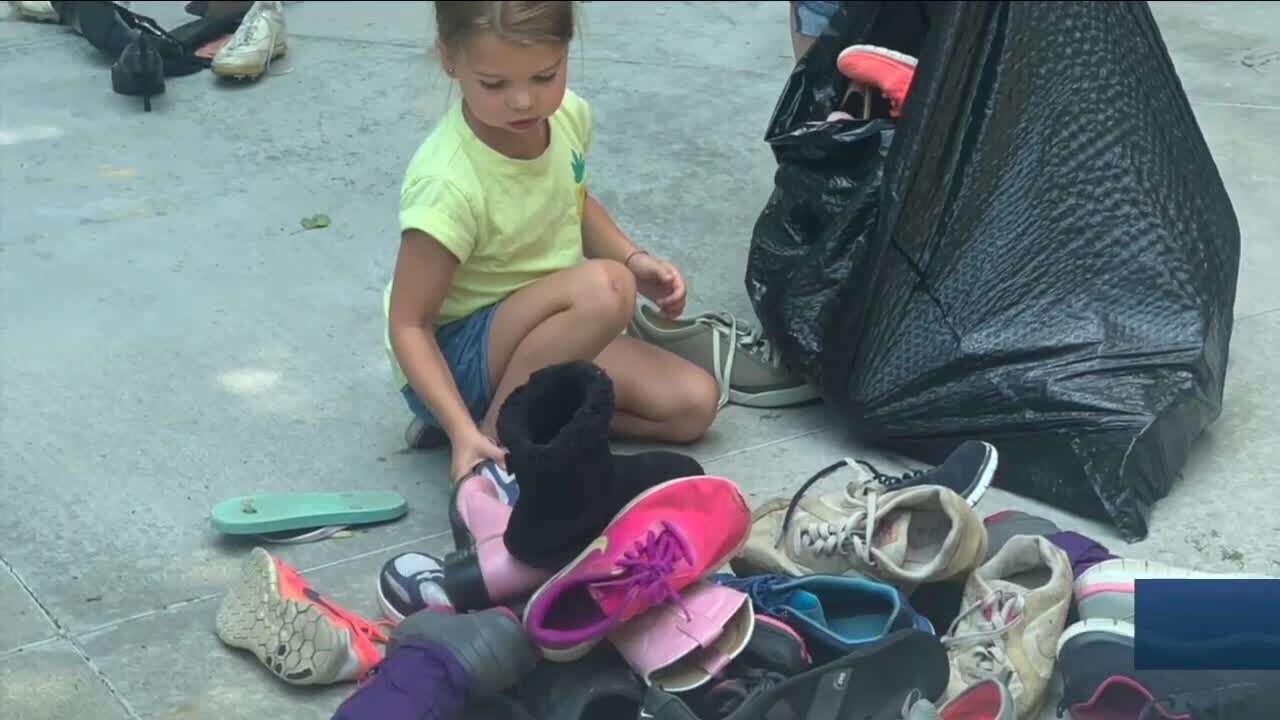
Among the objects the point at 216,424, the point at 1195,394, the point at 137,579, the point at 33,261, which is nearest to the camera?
the point at 137,579

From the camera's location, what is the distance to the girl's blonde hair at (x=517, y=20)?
8.43 ft

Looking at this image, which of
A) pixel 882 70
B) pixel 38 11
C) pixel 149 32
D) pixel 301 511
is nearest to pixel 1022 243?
Result: pixel 882 70

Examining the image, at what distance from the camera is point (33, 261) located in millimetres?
3799

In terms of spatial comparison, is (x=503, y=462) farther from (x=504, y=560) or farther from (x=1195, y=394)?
(x=1195, y=394)

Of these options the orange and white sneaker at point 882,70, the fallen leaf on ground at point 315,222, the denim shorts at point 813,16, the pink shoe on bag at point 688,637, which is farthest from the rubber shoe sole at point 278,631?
the denim shorts at point 813,16

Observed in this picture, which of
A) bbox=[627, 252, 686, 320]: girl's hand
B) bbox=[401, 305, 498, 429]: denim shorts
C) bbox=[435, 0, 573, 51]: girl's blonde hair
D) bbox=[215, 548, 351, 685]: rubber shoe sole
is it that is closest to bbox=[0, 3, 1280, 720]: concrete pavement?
bbox=[215, 548, 351, 685]: rubber shoe sole

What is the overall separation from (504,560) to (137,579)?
26.7 inches

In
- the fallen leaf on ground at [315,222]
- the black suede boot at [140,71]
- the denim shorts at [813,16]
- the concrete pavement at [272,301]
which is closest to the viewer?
the concrete pavement at [272,301]

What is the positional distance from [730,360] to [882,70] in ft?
1.98

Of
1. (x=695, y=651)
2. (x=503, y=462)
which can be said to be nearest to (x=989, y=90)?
(x=503, y=462)

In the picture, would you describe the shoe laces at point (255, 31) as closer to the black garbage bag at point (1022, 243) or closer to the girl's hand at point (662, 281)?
the girl's hand at point (662, 281)

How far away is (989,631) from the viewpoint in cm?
239

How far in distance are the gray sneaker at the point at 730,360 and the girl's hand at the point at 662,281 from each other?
0.17 metres

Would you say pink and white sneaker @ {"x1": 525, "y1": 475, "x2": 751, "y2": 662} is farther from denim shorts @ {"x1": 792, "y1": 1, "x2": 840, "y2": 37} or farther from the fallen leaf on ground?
the fallen leaf on ground
